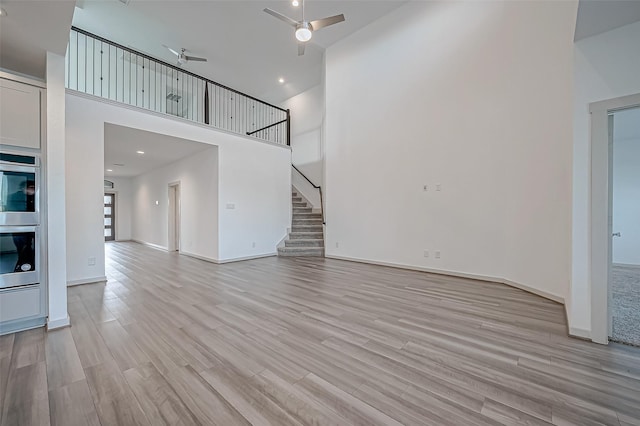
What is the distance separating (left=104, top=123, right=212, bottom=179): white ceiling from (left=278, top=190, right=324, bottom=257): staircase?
3115 millimetres

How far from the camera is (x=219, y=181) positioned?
18.9ft

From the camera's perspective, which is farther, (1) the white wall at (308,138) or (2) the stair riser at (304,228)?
(1) the white wall at (308,138)

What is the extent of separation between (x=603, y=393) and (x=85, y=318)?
446 cm

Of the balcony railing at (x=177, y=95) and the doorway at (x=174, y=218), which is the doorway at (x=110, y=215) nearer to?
the balcony railing at (x=177, y=95)

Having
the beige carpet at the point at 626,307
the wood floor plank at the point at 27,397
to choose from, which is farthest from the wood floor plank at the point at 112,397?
the beige carpet at the point at 626,307

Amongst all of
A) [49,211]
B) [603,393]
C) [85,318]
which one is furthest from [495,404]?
[49,211]

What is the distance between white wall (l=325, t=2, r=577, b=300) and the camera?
3461 mm

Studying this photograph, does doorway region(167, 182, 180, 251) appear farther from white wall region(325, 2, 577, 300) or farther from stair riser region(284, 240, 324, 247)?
Answer: white wall region(325, 2, 577, 300)

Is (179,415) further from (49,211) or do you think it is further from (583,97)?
(583,97)

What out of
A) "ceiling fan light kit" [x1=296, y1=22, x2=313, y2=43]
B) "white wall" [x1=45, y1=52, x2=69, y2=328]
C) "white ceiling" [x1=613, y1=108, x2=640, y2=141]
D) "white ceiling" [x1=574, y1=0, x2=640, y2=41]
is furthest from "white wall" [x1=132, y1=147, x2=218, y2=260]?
"white ceiling" [x1=613, y1=108, x2=640, y2=141]

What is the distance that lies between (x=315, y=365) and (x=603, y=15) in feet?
11.6

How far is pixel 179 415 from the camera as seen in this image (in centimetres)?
140

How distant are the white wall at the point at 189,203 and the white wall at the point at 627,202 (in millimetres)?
8907

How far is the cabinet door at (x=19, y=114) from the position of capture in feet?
7.72
